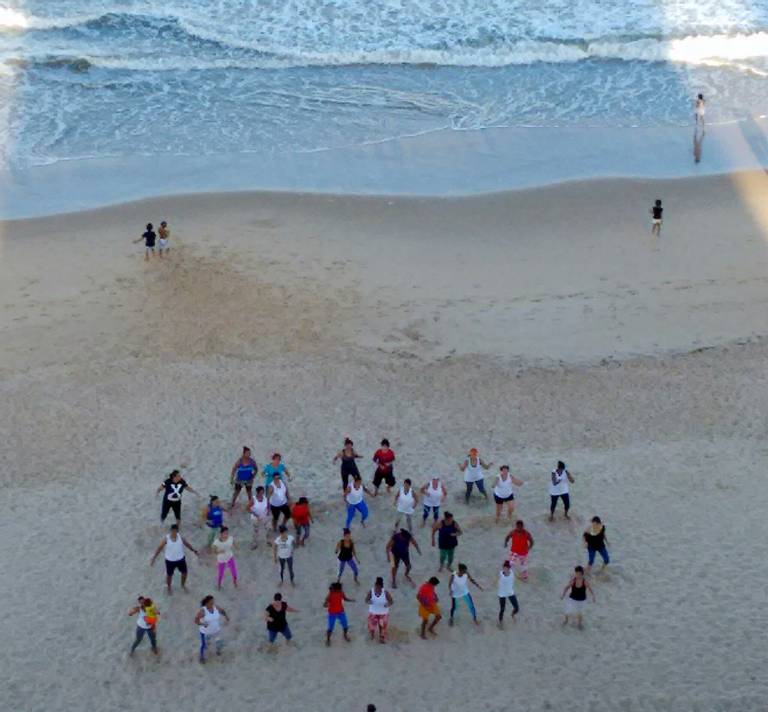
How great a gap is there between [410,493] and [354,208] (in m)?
10.3

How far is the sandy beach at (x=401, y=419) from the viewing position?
16344 millimetres

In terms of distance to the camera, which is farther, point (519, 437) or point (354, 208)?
point (354, 208)

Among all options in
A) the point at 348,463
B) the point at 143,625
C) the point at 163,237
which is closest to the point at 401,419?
the point at 348,463

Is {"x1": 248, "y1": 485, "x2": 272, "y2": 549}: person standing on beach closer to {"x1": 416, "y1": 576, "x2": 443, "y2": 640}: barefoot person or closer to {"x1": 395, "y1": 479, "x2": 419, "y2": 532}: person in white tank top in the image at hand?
{"x1": 395, "y1": 479, "x2": 419, "y2": 532}: person in white tank top

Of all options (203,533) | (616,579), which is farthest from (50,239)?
(616,579)

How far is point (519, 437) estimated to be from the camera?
20875 mm

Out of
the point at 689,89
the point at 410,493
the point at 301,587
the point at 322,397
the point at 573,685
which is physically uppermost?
the point at 689,89

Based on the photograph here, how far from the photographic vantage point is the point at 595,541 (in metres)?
17.4

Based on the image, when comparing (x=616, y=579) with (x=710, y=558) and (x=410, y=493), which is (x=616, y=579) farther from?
(x=410, y=493)

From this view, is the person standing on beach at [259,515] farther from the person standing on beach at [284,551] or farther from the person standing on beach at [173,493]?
the person standing on beach at [173,493]

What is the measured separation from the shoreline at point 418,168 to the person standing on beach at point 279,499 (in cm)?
1091

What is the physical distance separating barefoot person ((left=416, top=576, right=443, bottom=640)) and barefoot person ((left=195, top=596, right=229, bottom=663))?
2465 millimetres

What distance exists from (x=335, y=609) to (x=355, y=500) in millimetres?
2287

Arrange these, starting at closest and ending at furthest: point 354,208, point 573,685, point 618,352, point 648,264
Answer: point 573,685 → point 618,352 → point 648,264 → point 354,208
